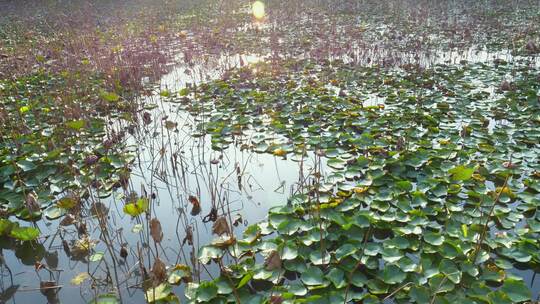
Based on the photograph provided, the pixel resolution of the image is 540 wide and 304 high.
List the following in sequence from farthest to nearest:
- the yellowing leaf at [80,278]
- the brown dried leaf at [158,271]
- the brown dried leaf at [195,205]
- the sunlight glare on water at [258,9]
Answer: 1. the sunlight glare on water at [258,9]
2. the brown dried leaf at [195,205]
3. the yellowing leaf at [80,278]
4. the brown dried leaf at [158,271]

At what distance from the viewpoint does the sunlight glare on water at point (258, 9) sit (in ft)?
39.0

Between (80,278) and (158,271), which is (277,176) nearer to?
(158,271)

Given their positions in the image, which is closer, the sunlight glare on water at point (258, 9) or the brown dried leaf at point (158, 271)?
the brown dried leaf at point (158, 271)

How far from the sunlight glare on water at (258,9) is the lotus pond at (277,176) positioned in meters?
5.31

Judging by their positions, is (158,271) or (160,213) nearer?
(158,271)

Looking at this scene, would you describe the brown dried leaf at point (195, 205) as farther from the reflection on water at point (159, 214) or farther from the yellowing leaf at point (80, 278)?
the yellowing leaf at point (80, 278)

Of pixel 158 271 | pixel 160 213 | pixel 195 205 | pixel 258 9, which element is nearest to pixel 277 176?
pixel 195 205

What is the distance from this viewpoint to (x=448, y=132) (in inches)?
143

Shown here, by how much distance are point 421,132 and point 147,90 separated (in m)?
3.37

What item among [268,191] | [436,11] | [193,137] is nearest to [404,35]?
[436,11]

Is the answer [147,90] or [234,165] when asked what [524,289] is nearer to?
[234,165]

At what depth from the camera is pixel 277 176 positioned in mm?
3293

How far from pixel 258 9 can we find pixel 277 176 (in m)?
10.8

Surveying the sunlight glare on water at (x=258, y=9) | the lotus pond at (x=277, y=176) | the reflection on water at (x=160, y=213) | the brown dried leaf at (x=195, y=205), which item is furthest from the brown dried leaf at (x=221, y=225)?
the sunlight glare on water at (x=258, y=9)
